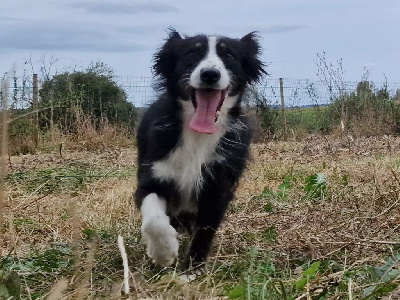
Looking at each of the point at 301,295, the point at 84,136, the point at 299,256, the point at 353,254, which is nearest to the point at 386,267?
the point at 301,295

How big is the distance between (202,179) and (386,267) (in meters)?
1.64

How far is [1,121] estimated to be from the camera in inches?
52.7

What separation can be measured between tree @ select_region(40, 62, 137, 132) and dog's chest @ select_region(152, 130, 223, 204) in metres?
8.83

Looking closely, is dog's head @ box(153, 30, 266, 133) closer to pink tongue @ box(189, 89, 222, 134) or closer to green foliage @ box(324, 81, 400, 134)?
pink tongue @ box(189, 89, 222, 134)

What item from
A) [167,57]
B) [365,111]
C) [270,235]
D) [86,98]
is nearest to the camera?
[270,235]

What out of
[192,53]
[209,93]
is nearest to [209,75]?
[209,93]

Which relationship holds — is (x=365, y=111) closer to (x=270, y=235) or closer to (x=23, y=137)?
(x=23, y=137)

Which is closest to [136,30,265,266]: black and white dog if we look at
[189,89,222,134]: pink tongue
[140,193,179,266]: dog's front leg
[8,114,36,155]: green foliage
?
[189,89,222,134]: pink tongue

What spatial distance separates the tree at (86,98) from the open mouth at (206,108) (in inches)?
345

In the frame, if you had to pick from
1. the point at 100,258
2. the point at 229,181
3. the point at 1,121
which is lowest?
the point at 100,258

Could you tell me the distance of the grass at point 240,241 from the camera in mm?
2395

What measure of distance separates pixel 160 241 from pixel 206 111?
100 centimetres

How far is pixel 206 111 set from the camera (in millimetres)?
4113

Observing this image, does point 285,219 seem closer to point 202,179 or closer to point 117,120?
point 202,179
